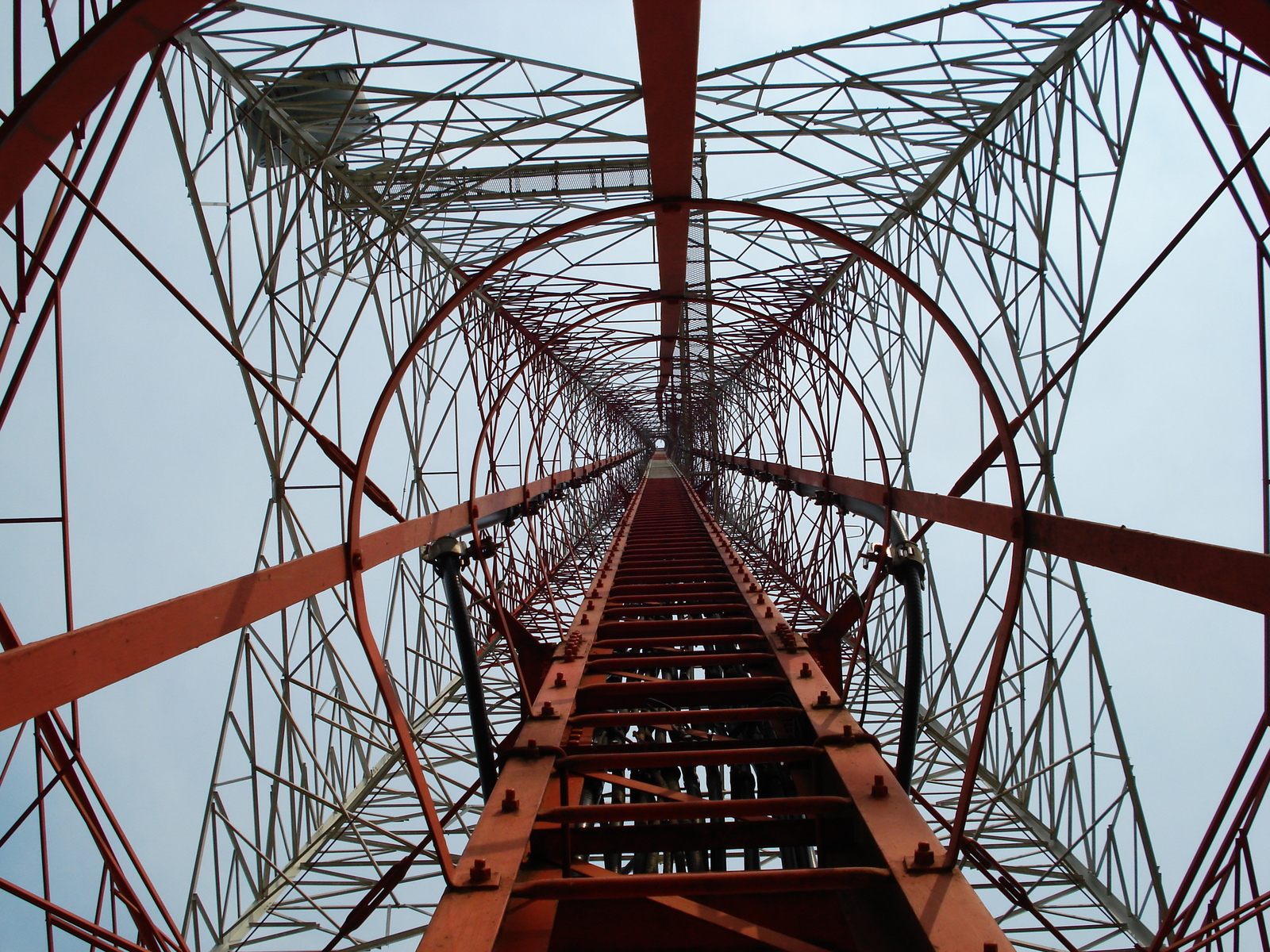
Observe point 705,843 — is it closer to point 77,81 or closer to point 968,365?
point 968,365

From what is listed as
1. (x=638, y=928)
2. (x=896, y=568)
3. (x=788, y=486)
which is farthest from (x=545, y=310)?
(x=638, y=928)

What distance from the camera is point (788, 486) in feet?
37.1

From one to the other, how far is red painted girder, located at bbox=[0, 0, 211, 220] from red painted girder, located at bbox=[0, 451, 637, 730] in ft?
4.35

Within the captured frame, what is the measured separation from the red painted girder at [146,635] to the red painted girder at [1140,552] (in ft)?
9.46

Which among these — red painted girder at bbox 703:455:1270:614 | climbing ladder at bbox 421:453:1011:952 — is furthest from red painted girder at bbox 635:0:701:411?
climbing ladder at bbox 421:453:1011:952

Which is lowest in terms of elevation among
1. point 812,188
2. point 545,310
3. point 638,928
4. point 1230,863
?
point 638,928

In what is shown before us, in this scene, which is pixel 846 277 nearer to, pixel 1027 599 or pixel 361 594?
pixel 1027 599

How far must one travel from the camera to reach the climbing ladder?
110 inches

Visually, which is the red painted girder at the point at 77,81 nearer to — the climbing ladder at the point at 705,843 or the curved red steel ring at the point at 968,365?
the curved red steel ring at the point at 968,365

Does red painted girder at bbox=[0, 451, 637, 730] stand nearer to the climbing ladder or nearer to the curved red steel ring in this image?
the curved red steel ring

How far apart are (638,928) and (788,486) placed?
883cm

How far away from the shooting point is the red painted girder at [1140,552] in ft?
6.70

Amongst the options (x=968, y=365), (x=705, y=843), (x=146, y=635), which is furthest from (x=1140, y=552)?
(x=146, y=635)

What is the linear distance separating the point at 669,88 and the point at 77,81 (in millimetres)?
3975
